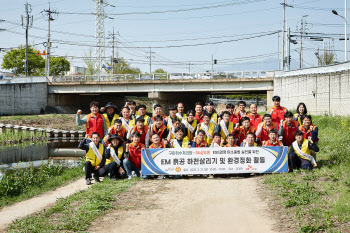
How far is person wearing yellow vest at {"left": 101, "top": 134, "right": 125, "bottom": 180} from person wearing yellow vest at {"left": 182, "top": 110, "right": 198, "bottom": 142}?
2045mm

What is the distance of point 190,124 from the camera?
41.1 ft

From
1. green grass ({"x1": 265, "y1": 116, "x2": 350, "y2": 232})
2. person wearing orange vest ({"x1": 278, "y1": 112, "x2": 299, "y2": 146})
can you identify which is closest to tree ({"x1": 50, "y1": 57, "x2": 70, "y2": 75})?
person wearing orange vest ({"x1": 278, "y1": 112, "x2": 299, "y2": 146})

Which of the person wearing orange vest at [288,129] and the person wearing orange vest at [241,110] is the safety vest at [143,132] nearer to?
the person wearing orange vest at [241,110]

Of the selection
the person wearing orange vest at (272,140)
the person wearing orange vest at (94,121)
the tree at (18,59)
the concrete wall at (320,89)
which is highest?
the tree at (18,59)

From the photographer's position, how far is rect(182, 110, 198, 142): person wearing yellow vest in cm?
1242

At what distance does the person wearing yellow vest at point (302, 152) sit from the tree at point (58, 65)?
7863 centimetres

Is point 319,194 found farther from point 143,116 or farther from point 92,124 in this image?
point 92,124

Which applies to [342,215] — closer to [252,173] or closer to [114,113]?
[252,173]

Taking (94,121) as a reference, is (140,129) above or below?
below

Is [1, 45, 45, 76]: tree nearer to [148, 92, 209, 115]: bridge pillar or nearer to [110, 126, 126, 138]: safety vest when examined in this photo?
[148, 92, 209, 115]: bridge pillar

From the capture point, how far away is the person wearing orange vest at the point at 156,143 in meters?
11.7

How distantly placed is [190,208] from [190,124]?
14.3ft

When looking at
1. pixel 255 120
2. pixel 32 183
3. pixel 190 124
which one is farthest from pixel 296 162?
pixel 32 183

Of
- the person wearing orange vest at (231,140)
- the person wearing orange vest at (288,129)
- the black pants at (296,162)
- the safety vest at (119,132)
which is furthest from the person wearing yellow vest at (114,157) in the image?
the black pants at (296,162)
